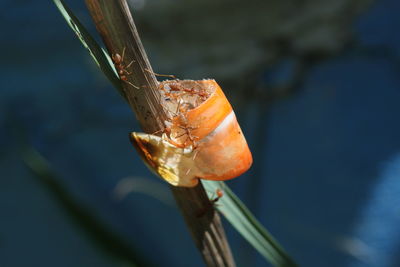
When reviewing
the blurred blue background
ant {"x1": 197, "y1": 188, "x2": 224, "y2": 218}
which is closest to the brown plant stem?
ant {"x1": 197, "y1": 188, "x2": 224, "y2": 218}

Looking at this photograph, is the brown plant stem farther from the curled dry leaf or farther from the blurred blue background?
the blurred blue background

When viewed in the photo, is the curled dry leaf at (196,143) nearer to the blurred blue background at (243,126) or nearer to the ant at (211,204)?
the ant at (211,204)

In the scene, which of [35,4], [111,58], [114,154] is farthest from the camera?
[114,154]

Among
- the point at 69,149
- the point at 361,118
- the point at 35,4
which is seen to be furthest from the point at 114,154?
the point at 361,118

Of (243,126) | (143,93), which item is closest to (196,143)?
(143,93)

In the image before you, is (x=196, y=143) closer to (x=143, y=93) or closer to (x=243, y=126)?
(x=143, y=93)

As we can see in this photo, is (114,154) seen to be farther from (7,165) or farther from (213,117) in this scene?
(213,117)
